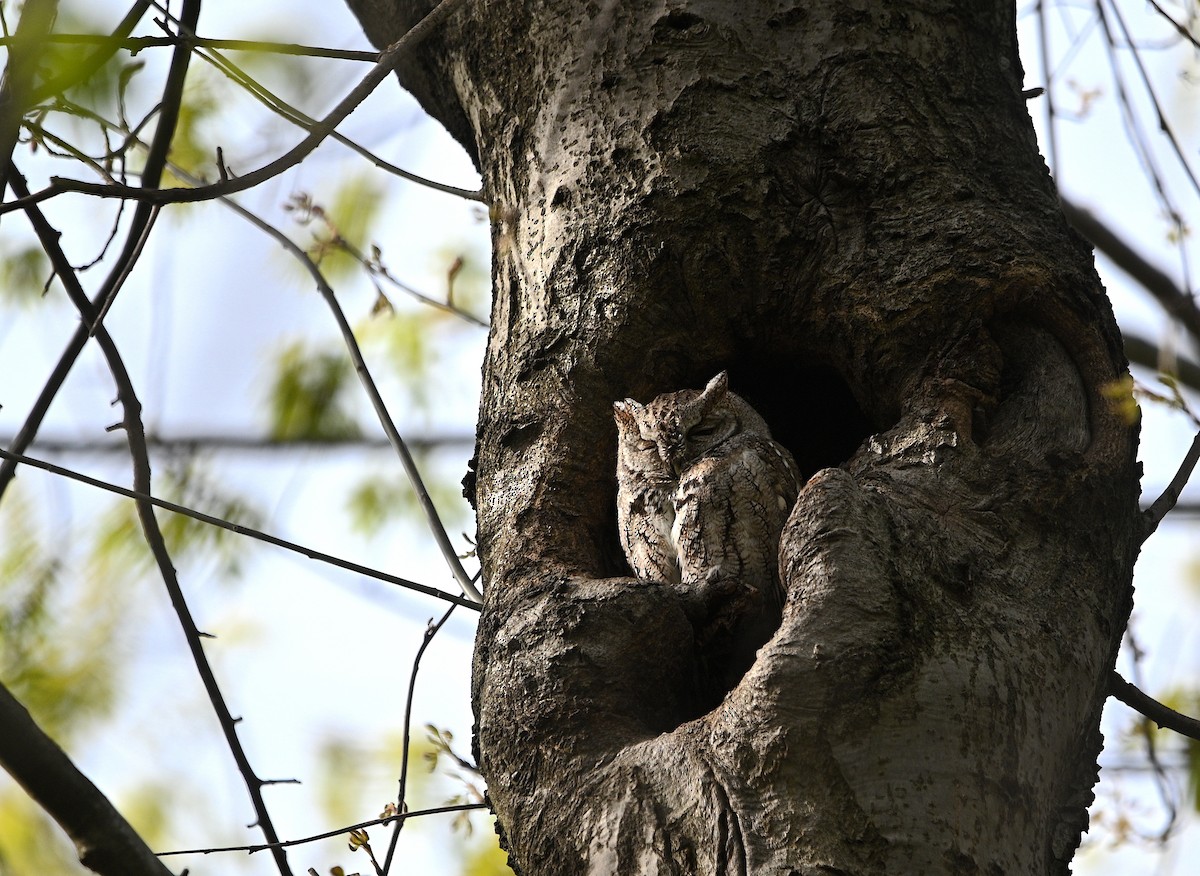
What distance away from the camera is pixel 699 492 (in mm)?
2426

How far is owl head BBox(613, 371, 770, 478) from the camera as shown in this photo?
2377 mm

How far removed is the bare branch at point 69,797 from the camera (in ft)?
5.49

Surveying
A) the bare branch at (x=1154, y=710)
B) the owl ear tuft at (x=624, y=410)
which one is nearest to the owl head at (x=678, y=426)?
the owl ear tuft at (x=624, y=410)

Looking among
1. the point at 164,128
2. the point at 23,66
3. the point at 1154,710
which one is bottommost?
the point at 1154,710

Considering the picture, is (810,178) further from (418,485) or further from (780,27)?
(418,485)

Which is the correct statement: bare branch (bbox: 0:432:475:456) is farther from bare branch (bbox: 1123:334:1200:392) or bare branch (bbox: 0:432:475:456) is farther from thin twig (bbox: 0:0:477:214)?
bare branch (bbox: 1123:334:1200:392)

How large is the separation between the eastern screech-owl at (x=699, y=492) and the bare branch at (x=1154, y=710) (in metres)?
0.59

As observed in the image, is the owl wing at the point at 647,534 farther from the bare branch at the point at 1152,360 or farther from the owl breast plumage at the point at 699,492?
the bare branch at the point at 1152,360

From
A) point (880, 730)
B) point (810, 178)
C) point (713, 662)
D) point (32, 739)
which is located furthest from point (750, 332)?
point (32, 739)

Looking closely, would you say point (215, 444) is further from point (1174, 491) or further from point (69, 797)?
point (1174, 491)

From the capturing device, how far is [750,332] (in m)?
2.38

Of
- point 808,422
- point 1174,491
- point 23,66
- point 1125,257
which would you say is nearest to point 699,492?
point 808,422

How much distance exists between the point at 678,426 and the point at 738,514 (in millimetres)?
239

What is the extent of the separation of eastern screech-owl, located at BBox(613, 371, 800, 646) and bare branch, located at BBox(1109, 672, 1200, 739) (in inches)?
23.4
